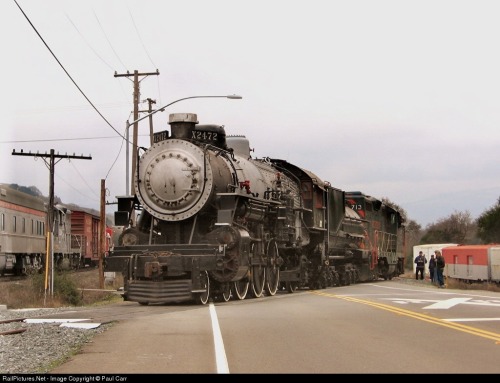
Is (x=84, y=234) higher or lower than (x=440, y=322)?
higher

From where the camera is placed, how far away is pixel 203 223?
17.8 m

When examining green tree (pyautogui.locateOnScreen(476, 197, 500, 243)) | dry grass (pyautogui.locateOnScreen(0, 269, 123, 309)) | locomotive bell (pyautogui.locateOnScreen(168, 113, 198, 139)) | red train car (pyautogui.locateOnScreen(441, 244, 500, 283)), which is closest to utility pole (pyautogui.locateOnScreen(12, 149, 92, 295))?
dry grass (pyautogui.locateOnScreen(0, 269, 123, 309))

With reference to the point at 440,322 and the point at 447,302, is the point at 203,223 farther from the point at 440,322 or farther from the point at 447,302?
the point at 440,322

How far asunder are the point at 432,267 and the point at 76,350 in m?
26.9

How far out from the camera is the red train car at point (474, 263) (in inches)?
1320

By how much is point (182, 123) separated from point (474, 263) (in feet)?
76.2

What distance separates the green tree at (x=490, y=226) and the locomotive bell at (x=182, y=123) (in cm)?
5772

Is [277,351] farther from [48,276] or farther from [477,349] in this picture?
[48,276]

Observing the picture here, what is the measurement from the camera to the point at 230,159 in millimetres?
18703

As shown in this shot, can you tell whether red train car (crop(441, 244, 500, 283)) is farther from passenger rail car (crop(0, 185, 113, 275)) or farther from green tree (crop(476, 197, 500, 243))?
green tree (crop(476, 197, 500, 243))

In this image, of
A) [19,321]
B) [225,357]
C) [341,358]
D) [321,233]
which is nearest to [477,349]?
[341,358]

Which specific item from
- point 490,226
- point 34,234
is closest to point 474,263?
point 34,234

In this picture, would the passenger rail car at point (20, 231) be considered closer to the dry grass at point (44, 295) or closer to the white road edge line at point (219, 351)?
the dry grass at point (44, 295)
